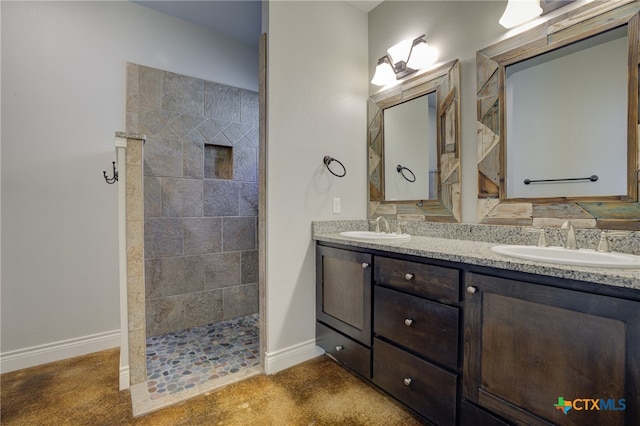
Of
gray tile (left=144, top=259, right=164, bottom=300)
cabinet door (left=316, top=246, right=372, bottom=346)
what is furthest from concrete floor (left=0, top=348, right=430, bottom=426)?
gray tile (left=144, top=259, right=164, bottom=300)

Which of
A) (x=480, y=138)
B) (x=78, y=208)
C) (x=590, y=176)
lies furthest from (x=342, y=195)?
(x=78, y=208)

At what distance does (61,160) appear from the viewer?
2.06 meters

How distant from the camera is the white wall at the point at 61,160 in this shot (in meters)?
1.93

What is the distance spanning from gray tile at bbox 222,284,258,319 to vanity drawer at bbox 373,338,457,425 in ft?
5.35

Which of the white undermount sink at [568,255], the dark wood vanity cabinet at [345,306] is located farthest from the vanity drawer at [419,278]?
the white undermount sink at [568,255]

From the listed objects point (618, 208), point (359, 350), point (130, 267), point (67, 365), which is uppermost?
point (618, 208)

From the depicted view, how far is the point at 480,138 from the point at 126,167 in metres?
2.05

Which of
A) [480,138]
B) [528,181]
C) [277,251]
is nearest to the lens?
[528,181]

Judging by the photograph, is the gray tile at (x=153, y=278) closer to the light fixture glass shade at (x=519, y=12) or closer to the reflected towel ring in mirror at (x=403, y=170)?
the reflected towel ring in mirror at (x=403, y=170)

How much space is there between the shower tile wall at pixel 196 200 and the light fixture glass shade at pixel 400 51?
1395 mm

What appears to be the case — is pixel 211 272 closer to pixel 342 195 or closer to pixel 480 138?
pixel 342 195

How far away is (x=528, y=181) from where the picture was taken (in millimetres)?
1520

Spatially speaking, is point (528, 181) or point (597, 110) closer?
point (597, 110)

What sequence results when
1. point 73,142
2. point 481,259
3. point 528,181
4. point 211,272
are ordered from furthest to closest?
point 211,272, point 73,142, point 528,181, point 481,259
